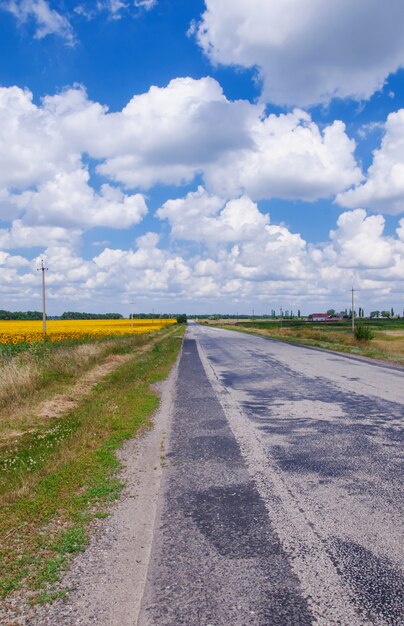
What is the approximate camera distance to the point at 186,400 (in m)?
11.9

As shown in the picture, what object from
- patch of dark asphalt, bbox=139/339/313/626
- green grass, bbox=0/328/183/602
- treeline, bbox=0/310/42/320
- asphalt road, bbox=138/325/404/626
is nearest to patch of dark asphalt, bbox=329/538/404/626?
asphalt road, bbox=138/325/404/626

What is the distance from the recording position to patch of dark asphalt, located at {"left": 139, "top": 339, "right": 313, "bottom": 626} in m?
3.19

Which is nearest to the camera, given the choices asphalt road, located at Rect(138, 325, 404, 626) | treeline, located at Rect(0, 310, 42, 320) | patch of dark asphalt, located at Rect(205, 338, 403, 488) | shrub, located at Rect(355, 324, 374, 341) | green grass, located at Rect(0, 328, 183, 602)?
asphalt road, located at Rect(138, 325, 404, 626)

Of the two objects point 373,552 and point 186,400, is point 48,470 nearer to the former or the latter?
point 373,552

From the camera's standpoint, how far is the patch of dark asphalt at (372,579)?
124 inches

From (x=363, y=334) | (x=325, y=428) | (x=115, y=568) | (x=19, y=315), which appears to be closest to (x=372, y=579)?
(x=115, y=568)

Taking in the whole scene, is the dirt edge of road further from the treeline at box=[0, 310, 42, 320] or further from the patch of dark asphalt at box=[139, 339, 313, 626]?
the treeline at box=[0, 310, 42, 320]

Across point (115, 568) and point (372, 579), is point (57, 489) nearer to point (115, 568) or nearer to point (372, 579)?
point (115, 568)

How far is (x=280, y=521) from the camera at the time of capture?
4.60 m

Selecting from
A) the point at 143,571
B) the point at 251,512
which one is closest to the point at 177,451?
the point at 251,512

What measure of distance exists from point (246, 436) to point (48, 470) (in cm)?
333

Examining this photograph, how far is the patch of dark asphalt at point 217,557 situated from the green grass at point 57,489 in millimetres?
780

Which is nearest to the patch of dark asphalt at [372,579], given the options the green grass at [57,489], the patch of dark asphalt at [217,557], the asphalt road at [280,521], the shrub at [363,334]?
the asphalt road at [280,521]

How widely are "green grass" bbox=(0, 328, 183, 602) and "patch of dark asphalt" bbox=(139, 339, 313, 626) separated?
0.78 metres
